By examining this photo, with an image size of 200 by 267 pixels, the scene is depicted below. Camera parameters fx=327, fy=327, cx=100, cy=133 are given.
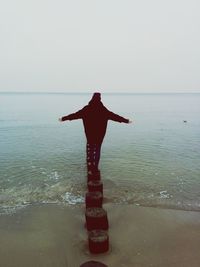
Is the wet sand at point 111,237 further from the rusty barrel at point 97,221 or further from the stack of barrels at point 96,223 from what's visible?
the rusty barrel at point 97,221

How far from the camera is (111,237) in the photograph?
8.66 metres

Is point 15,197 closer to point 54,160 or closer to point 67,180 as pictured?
point 67,180

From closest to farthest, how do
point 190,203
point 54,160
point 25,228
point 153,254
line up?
point 153,254 → point 25,228 → point 190,203 → point 54,160

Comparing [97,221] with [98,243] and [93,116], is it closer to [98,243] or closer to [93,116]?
[98,243]

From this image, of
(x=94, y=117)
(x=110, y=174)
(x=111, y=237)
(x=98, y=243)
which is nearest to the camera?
(x=98, y=243)

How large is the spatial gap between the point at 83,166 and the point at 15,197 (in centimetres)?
588

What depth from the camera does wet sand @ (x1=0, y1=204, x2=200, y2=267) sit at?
24.7 ft

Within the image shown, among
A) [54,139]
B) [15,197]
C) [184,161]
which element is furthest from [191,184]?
[54,139]

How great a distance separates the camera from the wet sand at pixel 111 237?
24.7ft

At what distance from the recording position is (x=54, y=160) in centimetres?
1906

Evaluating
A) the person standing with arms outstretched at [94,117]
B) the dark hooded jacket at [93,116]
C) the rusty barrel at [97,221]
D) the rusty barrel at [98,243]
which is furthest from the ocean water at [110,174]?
the rusty barrel at [98,243]

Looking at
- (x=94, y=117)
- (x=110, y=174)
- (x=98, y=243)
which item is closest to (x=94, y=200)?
(x=98, y=243)

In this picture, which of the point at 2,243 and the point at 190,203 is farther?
the point at 190,203

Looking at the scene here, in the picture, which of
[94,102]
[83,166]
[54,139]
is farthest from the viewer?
[54,139]
